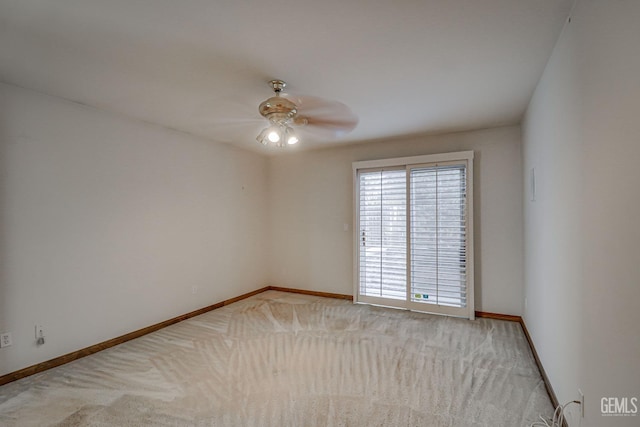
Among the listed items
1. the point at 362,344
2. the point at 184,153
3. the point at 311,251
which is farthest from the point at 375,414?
the point at 184,153

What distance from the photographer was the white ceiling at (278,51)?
1.67 meters

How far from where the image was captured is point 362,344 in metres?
3.16

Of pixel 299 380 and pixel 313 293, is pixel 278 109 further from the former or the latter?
pixel 313 293

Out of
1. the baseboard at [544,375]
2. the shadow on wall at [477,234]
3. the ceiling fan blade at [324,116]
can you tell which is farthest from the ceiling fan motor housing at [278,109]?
the baseboard at [544,375]

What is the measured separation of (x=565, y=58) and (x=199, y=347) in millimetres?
3854

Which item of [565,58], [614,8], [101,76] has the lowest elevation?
[614,8]

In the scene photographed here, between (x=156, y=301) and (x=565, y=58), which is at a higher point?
(x=565, y=58)

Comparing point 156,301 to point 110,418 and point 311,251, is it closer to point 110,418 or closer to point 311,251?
point 110,418

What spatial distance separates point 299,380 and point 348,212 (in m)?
2.83

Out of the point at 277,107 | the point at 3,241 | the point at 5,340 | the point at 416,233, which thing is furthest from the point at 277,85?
the point at 5,340

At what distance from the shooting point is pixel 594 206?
4.68 ft

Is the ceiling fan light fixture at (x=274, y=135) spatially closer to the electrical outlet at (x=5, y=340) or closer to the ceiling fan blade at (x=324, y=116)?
the ceiling fan blade at (x=324, y=116)

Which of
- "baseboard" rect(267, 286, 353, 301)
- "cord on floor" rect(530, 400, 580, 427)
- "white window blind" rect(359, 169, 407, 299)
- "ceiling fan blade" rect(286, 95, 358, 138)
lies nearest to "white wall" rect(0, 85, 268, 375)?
"baseboard" rect(267, 286, 353, 301)

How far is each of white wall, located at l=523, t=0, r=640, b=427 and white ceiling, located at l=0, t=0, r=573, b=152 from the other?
1.36 ft
